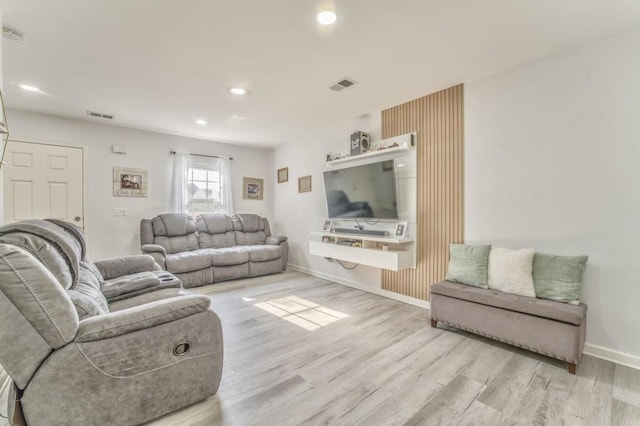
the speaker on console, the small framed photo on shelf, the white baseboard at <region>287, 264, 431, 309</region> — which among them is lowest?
the white baseboard at <region>287, 264, 431, 309</region>

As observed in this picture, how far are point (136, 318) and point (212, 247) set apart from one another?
11.5 ft

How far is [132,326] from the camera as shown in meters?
1.38

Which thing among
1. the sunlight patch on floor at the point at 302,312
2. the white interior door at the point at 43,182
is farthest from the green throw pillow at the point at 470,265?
the white interior door at the point at 43,182

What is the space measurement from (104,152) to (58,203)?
3.02 feet

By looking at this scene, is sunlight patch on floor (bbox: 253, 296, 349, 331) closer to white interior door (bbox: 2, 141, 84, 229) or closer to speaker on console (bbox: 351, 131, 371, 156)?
speaker on console (bbox: 351, 131, 371, 156)

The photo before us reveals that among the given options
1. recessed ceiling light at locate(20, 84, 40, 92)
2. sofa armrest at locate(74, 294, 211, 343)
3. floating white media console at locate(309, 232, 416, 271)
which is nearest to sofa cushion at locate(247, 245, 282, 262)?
floating white media console at locate(309, 232, 416, 271)

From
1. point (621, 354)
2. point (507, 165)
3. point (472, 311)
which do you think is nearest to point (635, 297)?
point (621, 354)

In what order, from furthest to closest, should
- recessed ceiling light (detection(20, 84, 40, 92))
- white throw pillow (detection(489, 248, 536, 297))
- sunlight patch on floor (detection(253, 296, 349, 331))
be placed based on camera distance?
recessed ceiling light (detection(20, 84, 40, 92))
sunlight patch on floor (detection(253, 296, 349, 331))
white throw pillow (detection(489, 248, 536, 297))

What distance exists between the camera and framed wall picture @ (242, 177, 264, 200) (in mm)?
5629

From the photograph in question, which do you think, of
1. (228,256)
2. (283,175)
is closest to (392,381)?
(228,256)

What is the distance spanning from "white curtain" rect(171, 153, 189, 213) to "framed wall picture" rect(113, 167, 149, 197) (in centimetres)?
42

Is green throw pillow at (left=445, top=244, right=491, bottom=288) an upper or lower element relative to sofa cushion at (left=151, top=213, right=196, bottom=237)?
lower

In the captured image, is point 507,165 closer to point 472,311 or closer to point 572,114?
point 572,114

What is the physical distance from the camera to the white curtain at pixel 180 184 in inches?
189
